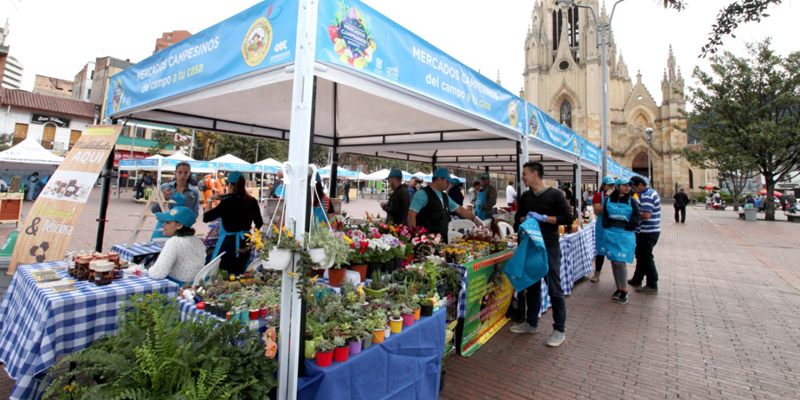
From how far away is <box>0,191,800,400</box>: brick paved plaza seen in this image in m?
3.19

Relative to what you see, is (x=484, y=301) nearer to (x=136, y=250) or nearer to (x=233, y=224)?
(x=233, y=224)

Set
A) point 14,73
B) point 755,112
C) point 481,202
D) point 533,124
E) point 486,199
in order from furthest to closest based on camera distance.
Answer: point 14,73 → point 755,112 → point 481,202 → point 486,199 → point 533,124

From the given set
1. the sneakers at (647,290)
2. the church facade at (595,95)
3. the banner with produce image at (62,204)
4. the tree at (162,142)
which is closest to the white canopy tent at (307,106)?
the banner with produce image at (62,204)

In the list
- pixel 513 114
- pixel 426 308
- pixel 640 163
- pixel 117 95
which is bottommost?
pixel 426 308

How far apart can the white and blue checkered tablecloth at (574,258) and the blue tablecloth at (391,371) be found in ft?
8.58

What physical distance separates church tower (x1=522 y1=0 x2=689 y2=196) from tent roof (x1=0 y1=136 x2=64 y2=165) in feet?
138

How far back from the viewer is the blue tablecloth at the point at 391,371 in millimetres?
2012

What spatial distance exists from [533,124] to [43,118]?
42.8 meters

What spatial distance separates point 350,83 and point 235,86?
93 centimetres

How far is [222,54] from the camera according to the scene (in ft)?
8.68

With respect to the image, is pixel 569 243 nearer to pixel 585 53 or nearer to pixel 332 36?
pixel 332 36

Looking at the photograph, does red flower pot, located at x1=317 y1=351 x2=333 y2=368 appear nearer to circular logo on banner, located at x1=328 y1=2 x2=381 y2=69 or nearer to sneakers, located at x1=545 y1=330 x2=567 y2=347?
circular logo on banner, located at x1=328 y1=2 x2=381 y2=69

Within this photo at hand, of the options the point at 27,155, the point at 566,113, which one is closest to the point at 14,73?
the point at 27,155

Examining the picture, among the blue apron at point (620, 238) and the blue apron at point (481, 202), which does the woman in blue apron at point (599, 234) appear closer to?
the blue apron at point (620, 238)
